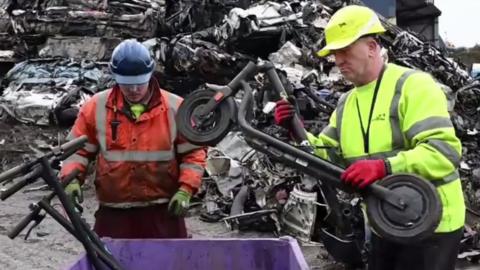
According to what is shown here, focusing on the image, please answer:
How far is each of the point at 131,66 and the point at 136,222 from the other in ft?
2.64

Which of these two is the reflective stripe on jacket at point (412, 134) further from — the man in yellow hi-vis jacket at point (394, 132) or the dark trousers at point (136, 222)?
the dark trousers at point (136, 222)

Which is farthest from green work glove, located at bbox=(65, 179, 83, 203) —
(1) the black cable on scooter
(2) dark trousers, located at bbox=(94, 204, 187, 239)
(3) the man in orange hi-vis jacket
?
(1) the black cable on scooter

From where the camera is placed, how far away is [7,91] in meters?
11.5

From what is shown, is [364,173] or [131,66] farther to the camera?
[131,66]

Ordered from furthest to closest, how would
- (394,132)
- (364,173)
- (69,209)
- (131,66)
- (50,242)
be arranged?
(50,242) < (131,66) < (69,209) < (394,132) < (364,173)

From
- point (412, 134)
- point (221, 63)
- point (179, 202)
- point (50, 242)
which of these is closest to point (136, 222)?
point (179, 202)

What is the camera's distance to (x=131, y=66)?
3219 millimetres

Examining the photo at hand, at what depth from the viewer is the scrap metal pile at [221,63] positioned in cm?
703

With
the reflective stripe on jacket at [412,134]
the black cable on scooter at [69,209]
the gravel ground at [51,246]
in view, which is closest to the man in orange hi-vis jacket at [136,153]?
the black cable on scooter at [69,209]

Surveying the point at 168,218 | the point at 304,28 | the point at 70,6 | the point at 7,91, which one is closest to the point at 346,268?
the point at 168,218

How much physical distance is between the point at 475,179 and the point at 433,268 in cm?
476

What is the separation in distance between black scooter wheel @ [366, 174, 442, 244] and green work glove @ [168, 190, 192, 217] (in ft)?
3.90

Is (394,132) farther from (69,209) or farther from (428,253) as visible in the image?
(69,209)

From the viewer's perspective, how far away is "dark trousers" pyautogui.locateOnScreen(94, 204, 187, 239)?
3441mm
